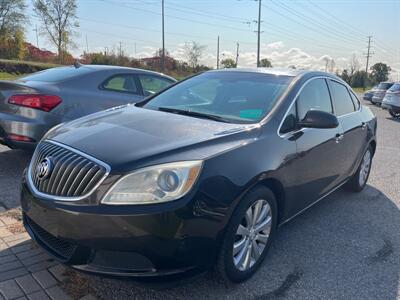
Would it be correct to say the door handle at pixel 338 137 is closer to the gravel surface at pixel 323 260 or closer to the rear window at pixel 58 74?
the gravel surface at pixel 323 260

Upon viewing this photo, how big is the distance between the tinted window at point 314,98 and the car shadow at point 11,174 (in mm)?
3061

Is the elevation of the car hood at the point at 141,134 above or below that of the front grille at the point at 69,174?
above

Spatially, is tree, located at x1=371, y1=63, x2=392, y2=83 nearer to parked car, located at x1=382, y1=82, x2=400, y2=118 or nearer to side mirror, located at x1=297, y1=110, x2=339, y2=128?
parked car, located at x1=382, y1=82, x2=400, y2=118

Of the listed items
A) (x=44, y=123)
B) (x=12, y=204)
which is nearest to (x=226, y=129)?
(x=12, y=204)

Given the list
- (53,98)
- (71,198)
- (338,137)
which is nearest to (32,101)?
(53,98)

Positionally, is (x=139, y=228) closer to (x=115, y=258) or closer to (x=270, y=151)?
(x=115, y=258)

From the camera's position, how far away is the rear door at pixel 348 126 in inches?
179

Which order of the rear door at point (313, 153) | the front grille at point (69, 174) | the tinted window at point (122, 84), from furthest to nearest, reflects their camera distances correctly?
1. the tinted window at point (122, 84)
2. the rear door at point (313, 153)
3. the front grille at point (69, 174)

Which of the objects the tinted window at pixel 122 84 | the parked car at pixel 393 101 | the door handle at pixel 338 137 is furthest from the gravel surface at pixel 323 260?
the parked car at pixel 393 101

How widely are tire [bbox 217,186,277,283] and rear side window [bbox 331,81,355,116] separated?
194cm

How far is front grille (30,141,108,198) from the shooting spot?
2.48m

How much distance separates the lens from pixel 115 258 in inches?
95.6

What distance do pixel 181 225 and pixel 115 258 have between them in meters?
0.44

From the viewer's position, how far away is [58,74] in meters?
5.68
